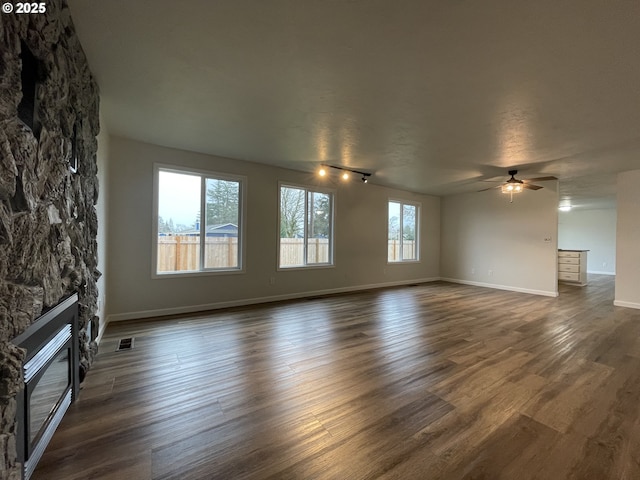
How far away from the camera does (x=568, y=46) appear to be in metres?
1.93

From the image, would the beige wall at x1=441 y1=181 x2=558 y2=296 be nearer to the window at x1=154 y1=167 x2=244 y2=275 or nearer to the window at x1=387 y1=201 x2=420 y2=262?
the window at x1=387 y1=201 x2=420 y2=262

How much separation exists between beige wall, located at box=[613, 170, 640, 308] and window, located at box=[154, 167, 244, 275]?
23.1ft

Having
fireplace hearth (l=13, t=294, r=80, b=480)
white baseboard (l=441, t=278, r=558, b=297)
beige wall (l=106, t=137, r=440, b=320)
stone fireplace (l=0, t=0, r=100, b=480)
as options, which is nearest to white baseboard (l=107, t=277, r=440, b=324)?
beige wall (l=106, t=137, r=440, b=320)

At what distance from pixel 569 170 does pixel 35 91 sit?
23.5ft

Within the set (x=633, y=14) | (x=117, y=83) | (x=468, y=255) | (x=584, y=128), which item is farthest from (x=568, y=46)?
(x=468, y=255)

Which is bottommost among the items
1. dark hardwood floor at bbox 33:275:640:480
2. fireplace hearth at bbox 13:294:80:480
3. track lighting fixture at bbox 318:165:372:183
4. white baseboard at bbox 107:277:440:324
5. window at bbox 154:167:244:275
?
dark hardwood floor at bbox 33:275:640:480

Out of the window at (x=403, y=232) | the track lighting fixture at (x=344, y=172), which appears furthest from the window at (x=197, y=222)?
the window at (x=403, y=232)

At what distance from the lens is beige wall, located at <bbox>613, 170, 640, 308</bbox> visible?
5.06m

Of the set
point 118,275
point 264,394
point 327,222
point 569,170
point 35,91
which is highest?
point 569,170

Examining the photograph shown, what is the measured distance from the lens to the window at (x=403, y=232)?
7.58 m

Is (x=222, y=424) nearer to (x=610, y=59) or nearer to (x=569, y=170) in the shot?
(x=610, y=59)

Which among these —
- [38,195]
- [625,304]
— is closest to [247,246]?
[38,195]

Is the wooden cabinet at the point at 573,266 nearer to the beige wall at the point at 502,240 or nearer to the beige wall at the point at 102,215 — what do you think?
the beige wall at the point at 502,240

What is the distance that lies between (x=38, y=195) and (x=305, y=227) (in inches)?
182
